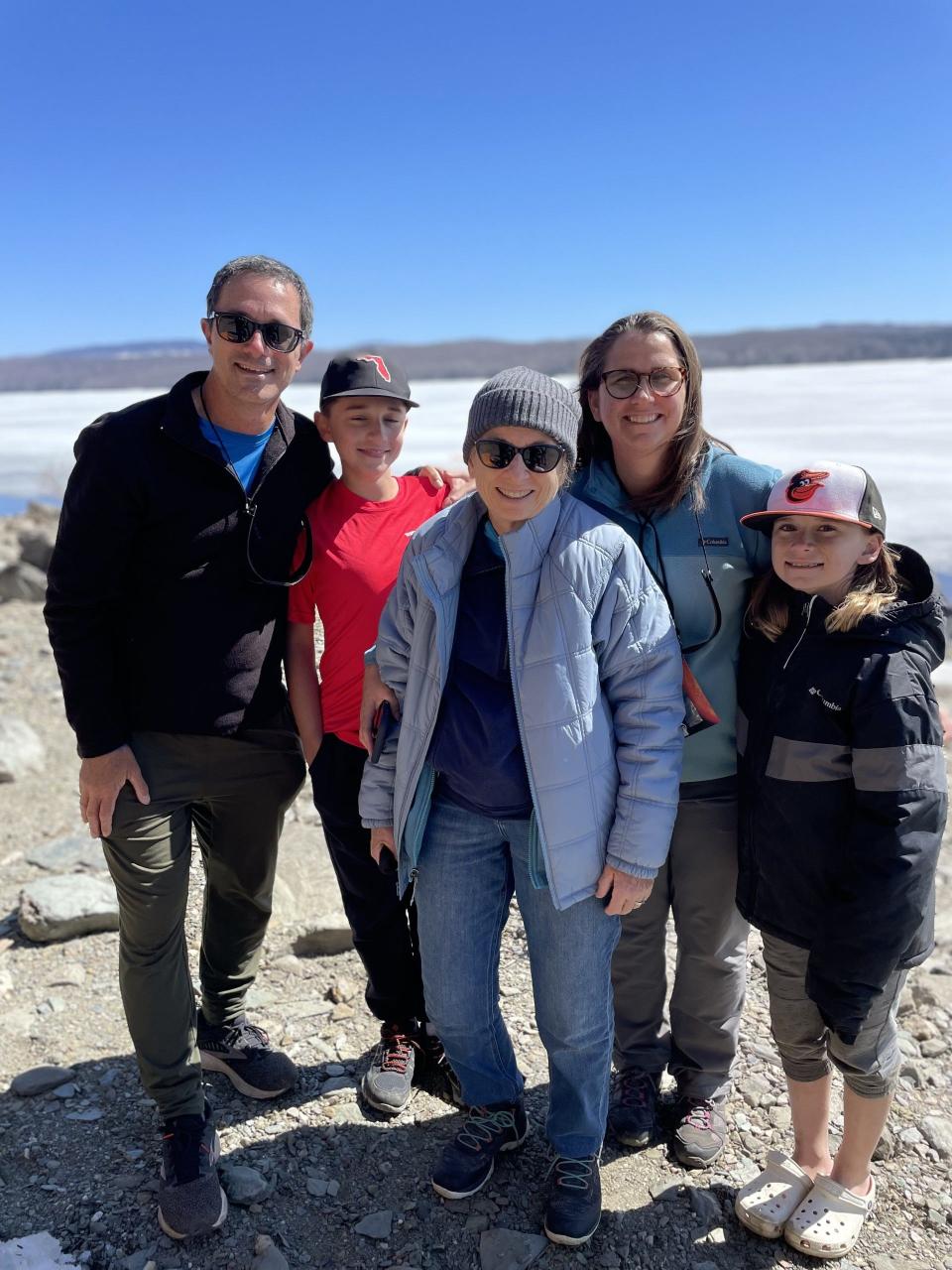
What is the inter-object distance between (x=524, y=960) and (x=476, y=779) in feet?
5.25

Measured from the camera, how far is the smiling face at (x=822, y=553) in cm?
214

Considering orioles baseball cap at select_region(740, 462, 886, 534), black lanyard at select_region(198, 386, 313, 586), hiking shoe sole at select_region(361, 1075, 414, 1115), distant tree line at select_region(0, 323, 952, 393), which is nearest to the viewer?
orioles baseball cap at select_region(740, 462, 886, 534)

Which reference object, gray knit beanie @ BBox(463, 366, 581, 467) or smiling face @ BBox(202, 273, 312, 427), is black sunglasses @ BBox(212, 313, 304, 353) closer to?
smiling face @ BBox(202, 273, 312, 427)

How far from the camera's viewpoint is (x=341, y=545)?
8.13 ft

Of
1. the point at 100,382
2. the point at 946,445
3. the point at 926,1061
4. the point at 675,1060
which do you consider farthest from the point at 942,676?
the point at 100,382

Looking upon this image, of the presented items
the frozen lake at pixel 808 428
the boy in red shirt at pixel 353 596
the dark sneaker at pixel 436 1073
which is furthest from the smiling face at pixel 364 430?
the frozen lake at pixel 808 428

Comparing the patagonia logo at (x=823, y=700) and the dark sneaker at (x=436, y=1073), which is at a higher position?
the patagonia logo at (x=823, y=700)

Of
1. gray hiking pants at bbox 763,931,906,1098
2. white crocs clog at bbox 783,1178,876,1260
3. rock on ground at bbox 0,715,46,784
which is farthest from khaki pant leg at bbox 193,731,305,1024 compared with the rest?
rock on ground at bbox 0,715,46,784

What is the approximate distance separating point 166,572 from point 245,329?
0.61 meters

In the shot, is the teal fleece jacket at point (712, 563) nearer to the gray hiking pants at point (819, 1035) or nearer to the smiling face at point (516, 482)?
the smiling face at point (516, 482)

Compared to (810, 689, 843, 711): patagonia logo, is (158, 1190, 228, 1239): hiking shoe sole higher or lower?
lower

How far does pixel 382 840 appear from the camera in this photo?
7.73 feet

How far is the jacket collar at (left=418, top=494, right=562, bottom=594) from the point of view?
6.82 ft

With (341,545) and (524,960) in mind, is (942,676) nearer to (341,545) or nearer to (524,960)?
(524,960)
